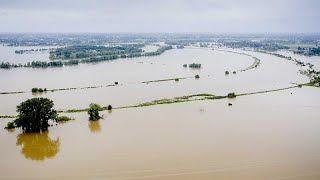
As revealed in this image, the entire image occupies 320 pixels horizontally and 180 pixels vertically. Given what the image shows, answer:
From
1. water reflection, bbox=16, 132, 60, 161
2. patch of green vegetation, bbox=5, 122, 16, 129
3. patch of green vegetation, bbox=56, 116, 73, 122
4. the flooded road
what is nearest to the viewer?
the flooded road

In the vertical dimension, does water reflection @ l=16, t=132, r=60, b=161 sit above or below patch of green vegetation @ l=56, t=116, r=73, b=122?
below

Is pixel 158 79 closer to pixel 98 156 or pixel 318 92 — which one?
pixel 318 92

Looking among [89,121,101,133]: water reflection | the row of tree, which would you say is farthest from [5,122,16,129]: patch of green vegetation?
[89,121,101,133]: water reflection

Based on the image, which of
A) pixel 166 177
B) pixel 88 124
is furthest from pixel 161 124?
pixel 166 177

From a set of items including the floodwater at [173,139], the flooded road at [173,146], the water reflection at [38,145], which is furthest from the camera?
the water reflection at [38,145]

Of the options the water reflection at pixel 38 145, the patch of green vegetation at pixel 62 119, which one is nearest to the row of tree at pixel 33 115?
the water reflection at pixel 38 145

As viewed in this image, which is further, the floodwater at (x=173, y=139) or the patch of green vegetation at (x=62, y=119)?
the patch of green vegetation at (x=62, y=119)

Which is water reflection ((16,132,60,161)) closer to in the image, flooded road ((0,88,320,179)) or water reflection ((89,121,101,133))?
flooded road ((0,88,320,179))

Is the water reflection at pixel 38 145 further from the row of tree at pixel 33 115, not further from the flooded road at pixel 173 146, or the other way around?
the row of tree at pixel 33 115
